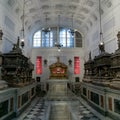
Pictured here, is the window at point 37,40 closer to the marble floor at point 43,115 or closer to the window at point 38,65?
the window at point 38,65

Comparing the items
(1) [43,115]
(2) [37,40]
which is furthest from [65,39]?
(1) [43,115]

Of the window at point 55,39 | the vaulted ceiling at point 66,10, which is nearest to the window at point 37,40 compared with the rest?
the window at point 55,39

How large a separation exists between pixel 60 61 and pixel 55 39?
2837mm

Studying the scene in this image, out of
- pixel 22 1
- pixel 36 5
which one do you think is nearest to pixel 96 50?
pixel 36 5

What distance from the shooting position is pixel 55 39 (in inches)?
842

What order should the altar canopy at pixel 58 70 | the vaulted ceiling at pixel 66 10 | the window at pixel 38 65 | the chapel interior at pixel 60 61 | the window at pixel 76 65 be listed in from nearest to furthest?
the chapel interior at pixel 60 61
the vaulted ceiling at pixel 66 10
the altar canopy at pixel 58 70
the window at pixel 38 65
the window at pixel 76 65

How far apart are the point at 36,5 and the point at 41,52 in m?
7.62

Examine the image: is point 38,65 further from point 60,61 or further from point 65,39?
point 65,39

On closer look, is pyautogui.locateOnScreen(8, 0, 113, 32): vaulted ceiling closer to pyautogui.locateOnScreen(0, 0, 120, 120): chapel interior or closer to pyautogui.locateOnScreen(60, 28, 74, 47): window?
pyautogui.locateOnScreen(0, 0, 120, 120): chapel interior

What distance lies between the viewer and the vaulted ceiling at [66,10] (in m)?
13.4

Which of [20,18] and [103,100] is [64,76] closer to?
[20,18]

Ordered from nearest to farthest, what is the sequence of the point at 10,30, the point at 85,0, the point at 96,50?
the point at 10,30
the point at 85,0
the point at 96,50

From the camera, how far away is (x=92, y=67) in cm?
1323

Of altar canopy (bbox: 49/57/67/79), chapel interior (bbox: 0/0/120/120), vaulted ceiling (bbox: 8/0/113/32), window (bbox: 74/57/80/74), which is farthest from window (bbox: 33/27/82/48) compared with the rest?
altar canopy (bbox: 49/57/67/79)
